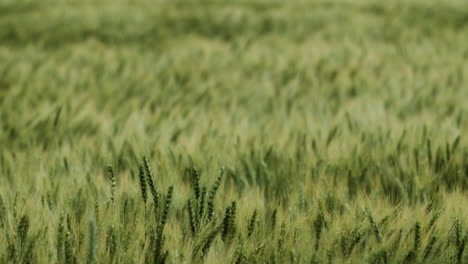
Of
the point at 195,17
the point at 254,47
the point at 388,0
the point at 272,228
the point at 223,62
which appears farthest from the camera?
the point at 388,0

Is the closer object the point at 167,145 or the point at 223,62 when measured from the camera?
the point at 167,145

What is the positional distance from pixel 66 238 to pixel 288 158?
699mm

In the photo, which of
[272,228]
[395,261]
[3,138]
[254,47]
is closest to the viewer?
[395,261]

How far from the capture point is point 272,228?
3.52ft

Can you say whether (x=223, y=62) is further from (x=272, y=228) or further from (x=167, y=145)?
(x=272, y=228)

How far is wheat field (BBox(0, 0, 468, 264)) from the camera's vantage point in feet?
3.22

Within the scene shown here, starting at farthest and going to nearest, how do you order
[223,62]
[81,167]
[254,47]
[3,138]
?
1. [254,47]
2. [223,62]
3. [3,138]
4. [81,167]

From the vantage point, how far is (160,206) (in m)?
1.08

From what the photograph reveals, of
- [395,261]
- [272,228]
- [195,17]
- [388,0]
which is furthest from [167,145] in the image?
[388,0]

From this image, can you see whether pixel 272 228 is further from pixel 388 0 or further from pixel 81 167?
pixel 388 0

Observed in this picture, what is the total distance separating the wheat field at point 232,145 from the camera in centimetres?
98

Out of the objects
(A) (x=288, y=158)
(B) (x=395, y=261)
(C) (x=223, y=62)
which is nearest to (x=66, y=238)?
(B) (x=395, y=261)

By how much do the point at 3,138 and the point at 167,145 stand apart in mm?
564

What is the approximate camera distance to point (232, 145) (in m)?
1.53
